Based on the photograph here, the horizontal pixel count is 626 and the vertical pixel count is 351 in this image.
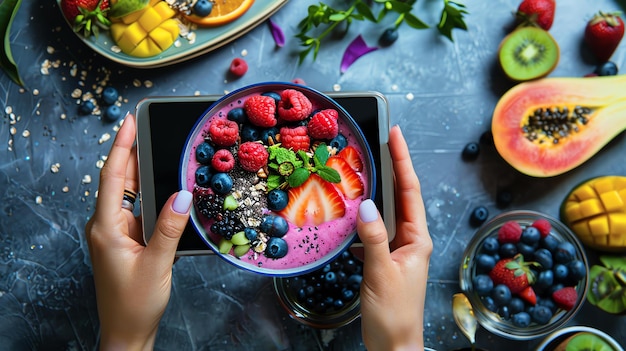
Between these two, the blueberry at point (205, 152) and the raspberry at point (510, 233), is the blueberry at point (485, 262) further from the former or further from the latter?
the blueberry at point (205, 152)

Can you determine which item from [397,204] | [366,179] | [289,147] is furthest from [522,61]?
[289,147]

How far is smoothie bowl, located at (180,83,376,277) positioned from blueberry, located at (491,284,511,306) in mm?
528

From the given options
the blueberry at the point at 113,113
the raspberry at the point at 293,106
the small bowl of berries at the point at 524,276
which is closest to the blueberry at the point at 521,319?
the small bowl of berries at the point at 524,276

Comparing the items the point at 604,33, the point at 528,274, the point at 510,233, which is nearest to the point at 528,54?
the point at 604,33

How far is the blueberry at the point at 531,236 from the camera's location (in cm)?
151

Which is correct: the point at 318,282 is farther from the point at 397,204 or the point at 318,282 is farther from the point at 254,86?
the point at 254,86

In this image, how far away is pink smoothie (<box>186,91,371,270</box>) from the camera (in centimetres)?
120

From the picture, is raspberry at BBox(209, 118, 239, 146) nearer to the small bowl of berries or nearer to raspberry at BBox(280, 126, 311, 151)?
raspberry at BBox(280, 126, 311, 151)

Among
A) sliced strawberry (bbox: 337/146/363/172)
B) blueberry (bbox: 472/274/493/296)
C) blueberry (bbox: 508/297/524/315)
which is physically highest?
sliced strawberry (bbox: 337/146/363/172)

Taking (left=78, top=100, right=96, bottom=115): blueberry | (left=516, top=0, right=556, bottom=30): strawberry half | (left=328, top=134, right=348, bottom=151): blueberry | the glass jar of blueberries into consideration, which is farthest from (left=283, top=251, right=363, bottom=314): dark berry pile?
(left=516, top=0, right=556, bottom=30): strawberry half

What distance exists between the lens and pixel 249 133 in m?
1.18

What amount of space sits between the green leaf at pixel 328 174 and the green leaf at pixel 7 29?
100cm

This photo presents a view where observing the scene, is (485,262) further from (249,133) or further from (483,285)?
(249,133)

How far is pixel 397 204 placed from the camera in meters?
1.42
